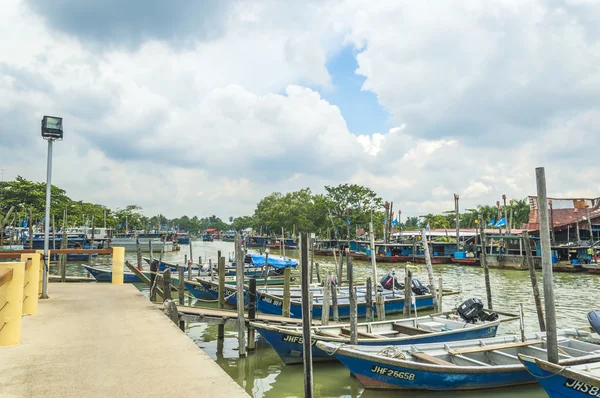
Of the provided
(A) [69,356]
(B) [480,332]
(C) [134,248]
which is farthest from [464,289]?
(C) [134,248]

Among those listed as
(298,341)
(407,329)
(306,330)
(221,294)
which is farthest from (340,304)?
(306,330)

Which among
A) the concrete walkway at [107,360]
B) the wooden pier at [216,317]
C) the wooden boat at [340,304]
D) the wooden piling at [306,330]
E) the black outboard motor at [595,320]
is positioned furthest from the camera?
the wooden boat at [340,304]

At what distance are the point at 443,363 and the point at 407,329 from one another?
9.43 ft

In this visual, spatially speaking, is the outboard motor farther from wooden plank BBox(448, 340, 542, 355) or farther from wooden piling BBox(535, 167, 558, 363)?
wooden piling BBox(535, 167, 558, 363)

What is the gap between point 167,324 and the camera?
8.66m

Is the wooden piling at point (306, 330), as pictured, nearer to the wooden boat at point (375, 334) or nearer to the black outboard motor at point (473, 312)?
the wooden boat at point (375, 334)

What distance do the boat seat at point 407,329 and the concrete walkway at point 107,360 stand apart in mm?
6023

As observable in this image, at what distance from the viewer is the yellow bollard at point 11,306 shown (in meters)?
6.63

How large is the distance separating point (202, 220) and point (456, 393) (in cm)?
17794

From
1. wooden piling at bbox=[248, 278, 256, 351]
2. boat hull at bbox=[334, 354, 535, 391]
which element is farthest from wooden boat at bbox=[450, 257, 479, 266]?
boat hull at bbox=[334, 354, 535, 391]

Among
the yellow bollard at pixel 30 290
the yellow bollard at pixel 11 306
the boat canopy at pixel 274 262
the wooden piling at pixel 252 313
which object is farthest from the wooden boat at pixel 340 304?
the boat canopy at pixel 274 262

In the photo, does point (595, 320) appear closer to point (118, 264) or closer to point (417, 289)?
point (417, 289)

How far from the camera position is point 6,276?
21.3ft

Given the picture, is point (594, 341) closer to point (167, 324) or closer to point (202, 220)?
point (167, 324)
